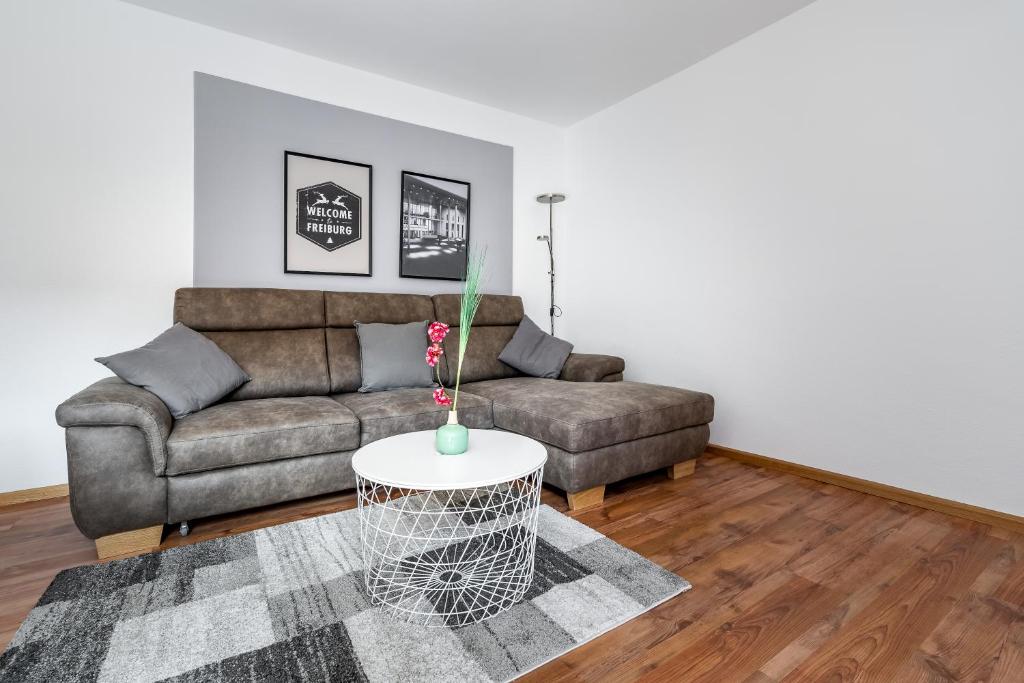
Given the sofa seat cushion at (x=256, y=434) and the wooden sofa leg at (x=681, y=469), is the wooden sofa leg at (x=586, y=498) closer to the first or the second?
the wooden sofa leg at (x=681, y=469)

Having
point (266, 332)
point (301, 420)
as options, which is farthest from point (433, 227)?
point (301, 420)

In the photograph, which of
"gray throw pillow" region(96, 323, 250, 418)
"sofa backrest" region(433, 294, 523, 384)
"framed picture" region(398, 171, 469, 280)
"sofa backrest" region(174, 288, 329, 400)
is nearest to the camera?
"gray throw pillow" region(96, 323, 250, 418)

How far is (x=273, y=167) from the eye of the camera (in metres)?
3.13

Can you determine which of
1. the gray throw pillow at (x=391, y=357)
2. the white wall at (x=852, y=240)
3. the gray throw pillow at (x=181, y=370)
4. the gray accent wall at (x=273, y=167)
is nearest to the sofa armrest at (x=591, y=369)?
the white wall at (x=852, y=240)

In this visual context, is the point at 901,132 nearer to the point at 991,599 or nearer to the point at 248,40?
the point at 991,599

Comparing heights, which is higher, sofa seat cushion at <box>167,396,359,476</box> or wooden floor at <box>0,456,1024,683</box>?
sofa seat cushion at <box>167,396,359,476</box>

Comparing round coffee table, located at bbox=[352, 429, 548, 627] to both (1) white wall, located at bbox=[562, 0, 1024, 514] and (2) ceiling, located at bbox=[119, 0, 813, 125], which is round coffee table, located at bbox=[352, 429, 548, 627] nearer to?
(1) white wall, located at bbox=[562, 0, 1024, 514]

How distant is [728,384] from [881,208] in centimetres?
131

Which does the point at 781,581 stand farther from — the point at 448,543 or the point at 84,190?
the point at 84,190

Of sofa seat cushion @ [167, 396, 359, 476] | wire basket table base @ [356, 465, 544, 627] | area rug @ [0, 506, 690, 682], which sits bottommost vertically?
area rug @ [0, 506, 690, 682]

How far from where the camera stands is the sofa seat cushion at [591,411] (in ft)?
7.43

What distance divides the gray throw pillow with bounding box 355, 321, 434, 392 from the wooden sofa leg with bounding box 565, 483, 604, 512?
3.89ft

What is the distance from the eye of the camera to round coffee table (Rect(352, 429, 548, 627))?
1.44m

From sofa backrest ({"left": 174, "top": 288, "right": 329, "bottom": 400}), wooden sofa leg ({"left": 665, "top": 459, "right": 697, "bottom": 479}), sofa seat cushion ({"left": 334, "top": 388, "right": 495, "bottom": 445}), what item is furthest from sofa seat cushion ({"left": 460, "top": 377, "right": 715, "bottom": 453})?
sofa backrest ({"left": 174, "top": 288, "right": 329, "bottom": 400})
